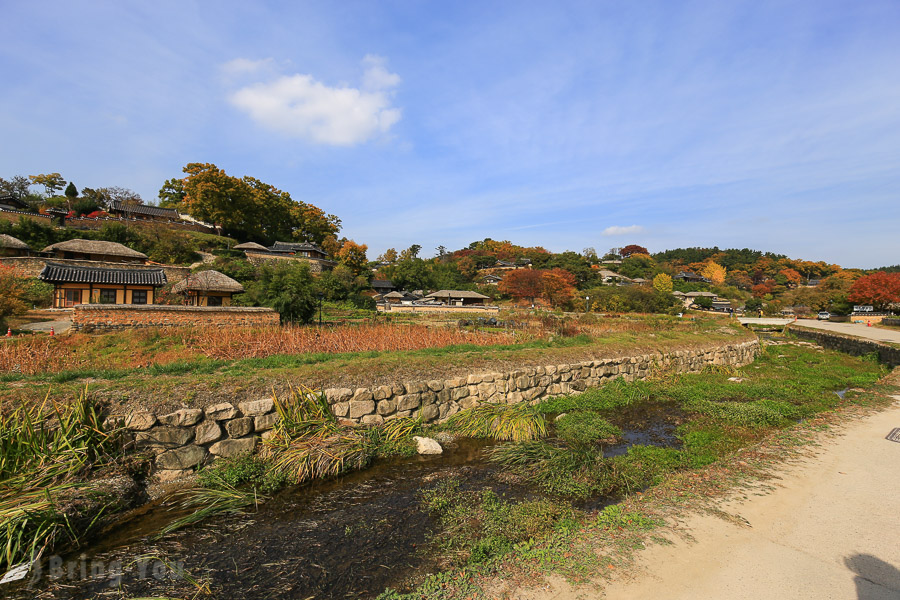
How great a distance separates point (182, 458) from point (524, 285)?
146 ft

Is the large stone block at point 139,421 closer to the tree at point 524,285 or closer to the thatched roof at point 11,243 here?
the thatched roof at point 11,243

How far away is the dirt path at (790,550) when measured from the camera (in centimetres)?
296

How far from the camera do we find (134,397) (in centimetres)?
550

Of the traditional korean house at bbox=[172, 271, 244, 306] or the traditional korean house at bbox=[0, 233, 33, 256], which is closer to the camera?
the traditional korean house at bbox=[172, 271, 244, 306]

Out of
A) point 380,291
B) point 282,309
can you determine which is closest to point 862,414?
point 282,309

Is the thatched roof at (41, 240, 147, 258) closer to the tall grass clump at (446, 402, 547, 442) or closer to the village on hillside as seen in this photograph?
the village on hillside

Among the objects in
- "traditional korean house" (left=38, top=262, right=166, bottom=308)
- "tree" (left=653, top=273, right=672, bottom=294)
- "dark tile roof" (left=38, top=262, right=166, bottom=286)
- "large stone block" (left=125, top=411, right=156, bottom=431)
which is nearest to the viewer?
"large stone block" (left=125, top=411, right=156, bottom=431)

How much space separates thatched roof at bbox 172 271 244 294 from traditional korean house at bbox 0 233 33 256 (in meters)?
16.8

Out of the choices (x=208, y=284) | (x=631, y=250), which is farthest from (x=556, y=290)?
(x=631, y=250)

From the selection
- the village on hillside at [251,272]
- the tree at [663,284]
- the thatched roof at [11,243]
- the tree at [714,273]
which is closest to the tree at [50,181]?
the village on hillside at [251,272]

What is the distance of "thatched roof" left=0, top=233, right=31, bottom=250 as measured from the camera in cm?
2738

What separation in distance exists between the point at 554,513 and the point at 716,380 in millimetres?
10294

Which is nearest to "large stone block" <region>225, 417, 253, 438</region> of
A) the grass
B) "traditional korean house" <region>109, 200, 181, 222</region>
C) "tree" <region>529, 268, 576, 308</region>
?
the grass

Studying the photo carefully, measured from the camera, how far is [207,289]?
71.8 ft
